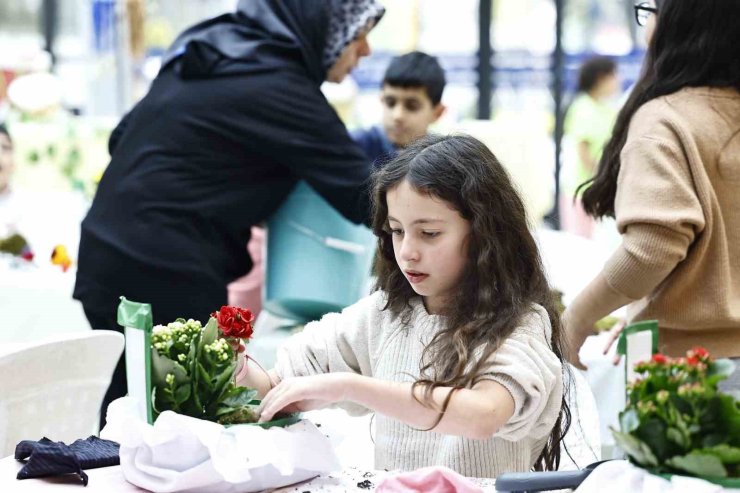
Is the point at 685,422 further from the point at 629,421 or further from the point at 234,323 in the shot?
the point at 234,323

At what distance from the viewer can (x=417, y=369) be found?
182 cm

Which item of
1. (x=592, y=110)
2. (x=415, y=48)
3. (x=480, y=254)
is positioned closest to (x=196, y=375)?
(x=480, y=254)

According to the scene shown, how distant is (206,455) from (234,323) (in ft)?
0.64

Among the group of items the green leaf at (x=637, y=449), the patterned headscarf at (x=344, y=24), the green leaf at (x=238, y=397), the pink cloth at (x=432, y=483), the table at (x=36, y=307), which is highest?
the patterned headscarf at (x=344, y=24)

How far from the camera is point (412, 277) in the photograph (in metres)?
1.76

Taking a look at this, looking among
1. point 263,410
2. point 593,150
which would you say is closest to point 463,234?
point 263,410

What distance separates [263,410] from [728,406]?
24.1 inches

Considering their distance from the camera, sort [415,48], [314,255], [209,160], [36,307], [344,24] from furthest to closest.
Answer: [415,48], [36,307], [314,255], [344,24], [209,160]

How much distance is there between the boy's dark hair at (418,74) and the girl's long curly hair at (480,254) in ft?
6.61

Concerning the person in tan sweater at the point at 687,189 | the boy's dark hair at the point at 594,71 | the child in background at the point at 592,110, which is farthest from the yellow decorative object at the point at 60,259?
the boy's dark hair at the point at 594,71

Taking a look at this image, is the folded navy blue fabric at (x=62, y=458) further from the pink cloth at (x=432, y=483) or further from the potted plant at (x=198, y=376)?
the pink cloth at (x=432, y=483)

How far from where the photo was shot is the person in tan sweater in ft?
6.66

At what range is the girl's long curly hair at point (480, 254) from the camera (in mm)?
1736

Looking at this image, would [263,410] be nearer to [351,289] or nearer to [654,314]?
[654,314]
